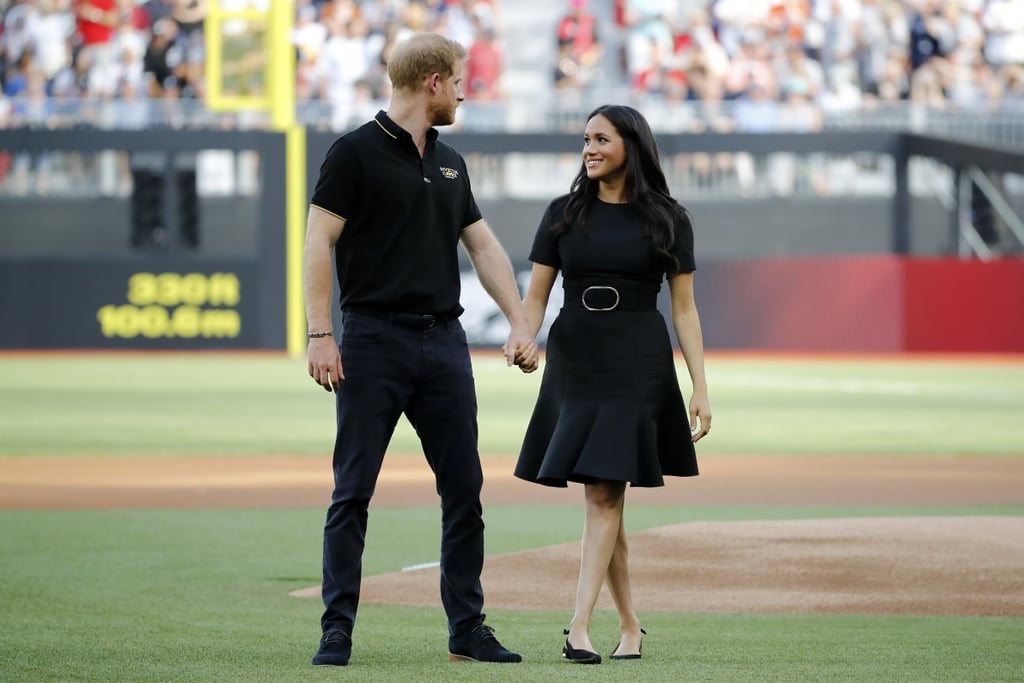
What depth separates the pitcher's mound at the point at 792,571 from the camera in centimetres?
678

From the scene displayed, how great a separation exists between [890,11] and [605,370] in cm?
2503

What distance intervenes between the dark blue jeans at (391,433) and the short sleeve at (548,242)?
402 mm

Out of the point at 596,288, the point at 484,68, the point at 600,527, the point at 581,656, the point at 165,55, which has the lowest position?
the point at 581,656

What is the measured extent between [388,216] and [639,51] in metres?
24.3

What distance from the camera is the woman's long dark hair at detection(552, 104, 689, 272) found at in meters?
5.49

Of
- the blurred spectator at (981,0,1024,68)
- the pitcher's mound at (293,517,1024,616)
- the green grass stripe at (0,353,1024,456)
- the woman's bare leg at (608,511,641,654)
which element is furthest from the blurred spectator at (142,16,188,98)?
the woman's bare leg at (608,511,641,654)

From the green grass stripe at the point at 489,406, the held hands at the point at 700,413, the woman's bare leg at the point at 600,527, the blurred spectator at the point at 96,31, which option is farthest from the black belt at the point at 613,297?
the blurred spectator at the point at 96,31

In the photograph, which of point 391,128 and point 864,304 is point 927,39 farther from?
point 391,128

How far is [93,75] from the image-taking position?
29109 millimetres

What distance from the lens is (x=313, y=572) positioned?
7855mm

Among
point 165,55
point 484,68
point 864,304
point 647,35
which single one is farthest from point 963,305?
point 165,55

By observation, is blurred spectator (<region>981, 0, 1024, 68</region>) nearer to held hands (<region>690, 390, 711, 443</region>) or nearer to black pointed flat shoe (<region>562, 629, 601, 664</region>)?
held hands (<region>690, 390, 711, 443</region>)

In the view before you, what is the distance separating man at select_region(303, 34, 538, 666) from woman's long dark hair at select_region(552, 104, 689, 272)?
1.37 feet

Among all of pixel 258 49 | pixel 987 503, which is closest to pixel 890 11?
pixel 258 49
